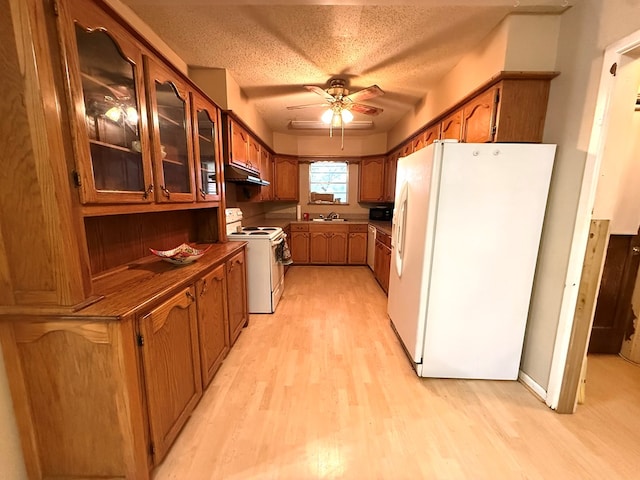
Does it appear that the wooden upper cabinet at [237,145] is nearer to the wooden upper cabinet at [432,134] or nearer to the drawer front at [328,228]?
the drawer front at [328,228]

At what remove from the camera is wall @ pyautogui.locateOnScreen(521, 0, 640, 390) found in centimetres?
146

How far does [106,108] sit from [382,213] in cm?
454

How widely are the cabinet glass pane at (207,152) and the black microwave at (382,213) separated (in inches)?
138

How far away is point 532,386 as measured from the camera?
1.90 metres

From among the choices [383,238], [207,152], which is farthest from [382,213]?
[207,152]

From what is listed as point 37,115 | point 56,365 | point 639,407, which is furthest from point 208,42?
point 639,407

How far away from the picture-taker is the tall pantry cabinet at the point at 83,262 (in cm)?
96

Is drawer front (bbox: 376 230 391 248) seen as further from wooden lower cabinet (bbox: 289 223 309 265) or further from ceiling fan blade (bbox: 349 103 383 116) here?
ceiling fan blade (bbox: 349 103 383 116)

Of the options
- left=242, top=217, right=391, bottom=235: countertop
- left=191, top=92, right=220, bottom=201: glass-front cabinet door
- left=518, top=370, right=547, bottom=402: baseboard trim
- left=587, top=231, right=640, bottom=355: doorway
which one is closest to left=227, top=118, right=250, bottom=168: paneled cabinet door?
left=191, top=92, right=220, bottom=201: glass-front cabinet door

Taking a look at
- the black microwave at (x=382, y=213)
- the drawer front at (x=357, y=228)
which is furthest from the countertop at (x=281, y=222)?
the black microwave at (x=382, y=213)

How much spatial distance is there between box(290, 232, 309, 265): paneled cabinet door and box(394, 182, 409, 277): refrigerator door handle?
268 centimetres

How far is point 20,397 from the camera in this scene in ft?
3.69

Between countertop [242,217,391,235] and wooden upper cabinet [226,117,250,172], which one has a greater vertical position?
wooden upper cabinet [226,117,250,172]

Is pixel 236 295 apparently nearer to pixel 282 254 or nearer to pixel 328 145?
pixel 282 254
